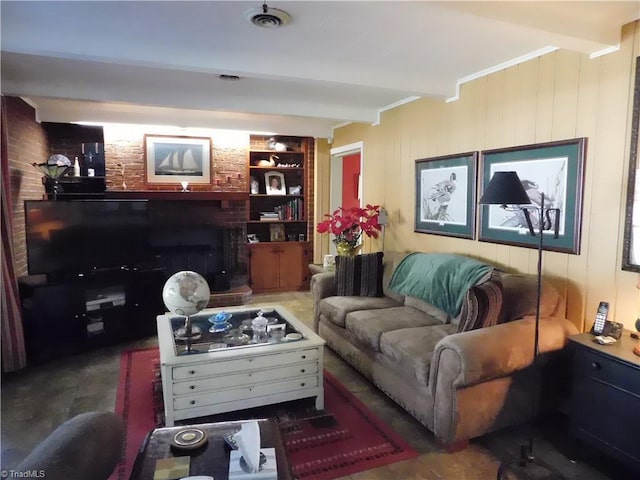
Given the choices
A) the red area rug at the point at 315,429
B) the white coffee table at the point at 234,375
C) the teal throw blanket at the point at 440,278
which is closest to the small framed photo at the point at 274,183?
the teal throw blanket at the point at 440,278

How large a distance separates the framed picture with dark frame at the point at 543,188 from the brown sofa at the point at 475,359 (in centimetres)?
36

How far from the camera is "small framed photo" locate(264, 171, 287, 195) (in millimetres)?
6225

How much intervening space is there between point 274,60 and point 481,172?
5.93 feet

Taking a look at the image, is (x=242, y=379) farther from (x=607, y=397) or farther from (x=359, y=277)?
(x=607, y=397)

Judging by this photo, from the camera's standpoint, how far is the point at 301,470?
218 cm

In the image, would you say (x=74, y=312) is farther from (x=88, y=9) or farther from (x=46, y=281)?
(x=88, y=9)

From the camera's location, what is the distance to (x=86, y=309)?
394cm

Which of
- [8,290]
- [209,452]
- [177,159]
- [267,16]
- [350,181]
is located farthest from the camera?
[350,181]

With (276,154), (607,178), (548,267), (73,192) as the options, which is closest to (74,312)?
(73,192)

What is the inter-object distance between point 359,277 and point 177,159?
10.2 feet

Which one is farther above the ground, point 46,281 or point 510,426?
point 46,281

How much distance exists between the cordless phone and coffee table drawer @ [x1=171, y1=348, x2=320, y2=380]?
1.62 metres

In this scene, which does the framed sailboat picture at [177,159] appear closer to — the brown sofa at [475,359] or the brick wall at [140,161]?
the brick wall at [140,161]

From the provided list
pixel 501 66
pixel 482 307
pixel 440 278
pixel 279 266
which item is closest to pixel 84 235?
pixel 279 266
